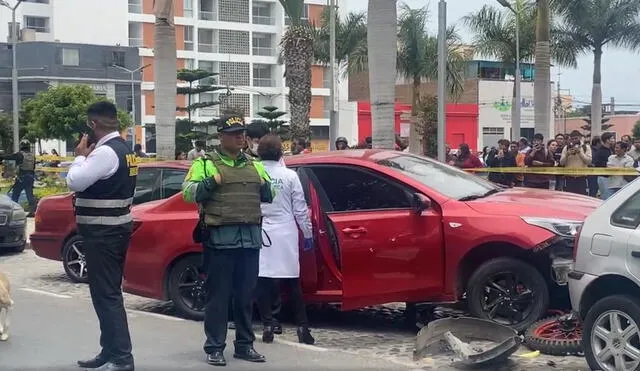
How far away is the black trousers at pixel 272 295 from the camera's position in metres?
7.51

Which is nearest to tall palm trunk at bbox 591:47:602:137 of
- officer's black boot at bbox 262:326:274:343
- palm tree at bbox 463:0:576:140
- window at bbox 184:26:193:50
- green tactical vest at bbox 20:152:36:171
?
palm tree at bbox 463:0:576:140

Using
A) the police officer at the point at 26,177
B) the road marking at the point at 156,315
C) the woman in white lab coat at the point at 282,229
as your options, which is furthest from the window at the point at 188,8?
the woman in white lab coat at the point at 282,229

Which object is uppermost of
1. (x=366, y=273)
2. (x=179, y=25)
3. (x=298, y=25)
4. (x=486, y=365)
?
(x=179, y=25)

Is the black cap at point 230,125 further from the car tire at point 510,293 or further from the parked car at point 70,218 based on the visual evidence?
the parked car at point 70,218

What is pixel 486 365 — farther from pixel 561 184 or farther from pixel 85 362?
pixel 561 184

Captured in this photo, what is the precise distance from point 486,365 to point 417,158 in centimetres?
263

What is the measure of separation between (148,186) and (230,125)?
4.28 meters

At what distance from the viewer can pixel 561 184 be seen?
15.7 meters

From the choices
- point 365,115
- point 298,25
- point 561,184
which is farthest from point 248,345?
point 365,115

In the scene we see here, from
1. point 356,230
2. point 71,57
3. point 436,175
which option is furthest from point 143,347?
point 71,57

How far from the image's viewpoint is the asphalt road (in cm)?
686

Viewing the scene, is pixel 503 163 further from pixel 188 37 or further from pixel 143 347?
pixel 188 37

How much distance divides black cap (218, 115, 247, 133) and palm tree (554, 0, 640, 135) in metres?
27.4

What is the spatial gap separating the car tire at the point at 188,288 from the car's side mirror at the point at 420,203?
2223 mm
